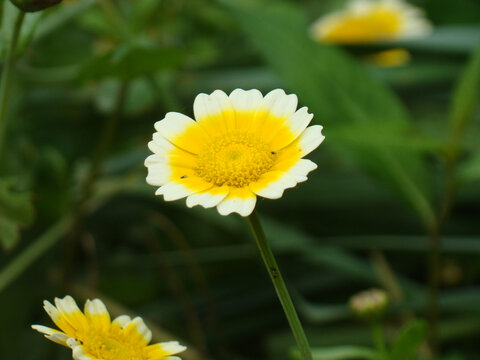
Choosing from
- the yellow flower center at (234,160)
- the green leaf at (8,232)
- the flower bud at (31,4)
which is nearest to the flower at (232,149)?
the yellow flower center at (234,160)

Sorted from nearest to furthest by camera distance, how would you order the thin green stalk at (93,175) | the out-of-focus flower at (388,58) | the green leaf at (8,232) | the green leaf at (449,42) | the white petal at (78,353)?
the white petal at (78,353)
the green leaf at (8,232)
the thin green stalk at (93,175)
the green leaf at (449,42)
the out-of-focus flower at (388,58)

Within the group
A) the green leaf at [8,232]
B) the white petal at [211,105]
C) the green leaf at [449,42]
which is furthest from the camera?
the green leaf at [449,42]

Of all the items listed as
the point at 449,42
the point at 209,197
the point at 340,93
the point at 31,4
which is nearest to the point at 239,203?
the point at 209,197

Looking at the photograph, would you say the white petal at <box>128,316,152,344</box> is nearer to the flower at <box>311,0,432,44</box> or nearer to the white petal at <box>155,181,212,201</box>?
the white petal at <box>155,181,212,201</box>

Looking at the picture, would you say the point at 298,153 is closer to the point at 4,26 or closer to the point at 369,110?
the point at 4,26

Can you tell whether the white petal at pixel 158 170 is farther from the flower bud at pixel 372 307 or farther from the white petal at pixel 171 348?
the flower bud at pixel 372 307

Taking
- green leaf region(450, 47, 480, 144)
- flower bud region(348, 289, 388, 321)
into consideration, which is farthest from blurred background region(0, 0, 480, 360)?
flower bud region(348, 289, 388, 321)

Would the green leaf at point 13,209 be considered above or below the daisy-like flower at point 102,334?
above
